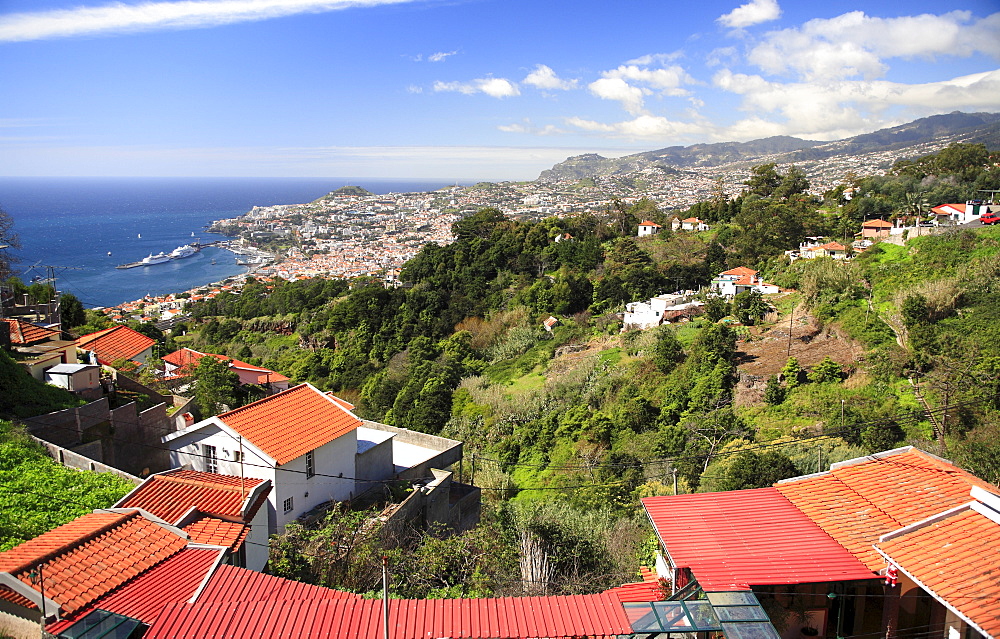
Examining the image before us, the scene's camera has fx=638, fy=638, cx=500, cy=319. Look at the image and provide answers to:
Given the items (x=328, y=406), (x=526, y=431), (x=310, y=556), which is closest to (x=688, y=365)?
(x=526, y=431)

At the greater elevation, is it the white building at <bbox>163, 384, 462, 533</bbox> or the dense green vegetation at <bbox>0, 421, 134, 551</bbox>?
the dense green vegetation at <bbox>0, 421, 134, 551</bbox>

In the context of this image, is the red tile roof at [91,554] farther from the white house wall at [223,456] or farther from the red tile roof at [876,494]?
the red tile roof at [876,494]

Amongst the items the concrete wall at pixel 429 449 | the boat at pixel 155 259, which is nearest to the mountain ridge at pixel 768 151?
the boat at pixel 155 259

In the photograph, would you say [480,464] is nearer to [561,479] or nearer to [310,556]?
[561,479]

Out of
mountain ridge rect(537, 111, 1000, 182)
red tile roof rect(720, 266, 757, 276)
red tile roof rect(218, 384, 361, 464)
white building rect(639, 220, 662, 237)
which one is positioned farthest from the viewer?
mountain ridge rect(537, 111, 1000, 182)

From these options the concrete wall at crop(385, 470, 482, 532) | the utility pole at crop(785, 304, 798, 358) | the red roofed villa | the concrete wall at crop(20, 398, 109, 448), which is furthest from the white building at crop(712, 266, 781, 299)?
the concrete wall at crop(20, 398, 109, 448)

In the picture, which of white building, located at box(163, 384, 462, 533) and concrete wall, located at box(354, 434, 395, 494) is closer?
white building, located at box(163, 384, 462, 533)

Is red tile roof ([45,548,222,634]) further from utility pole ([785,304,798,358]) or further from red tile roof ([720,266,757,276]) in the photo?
red tile roof ([720,266,757,276])
